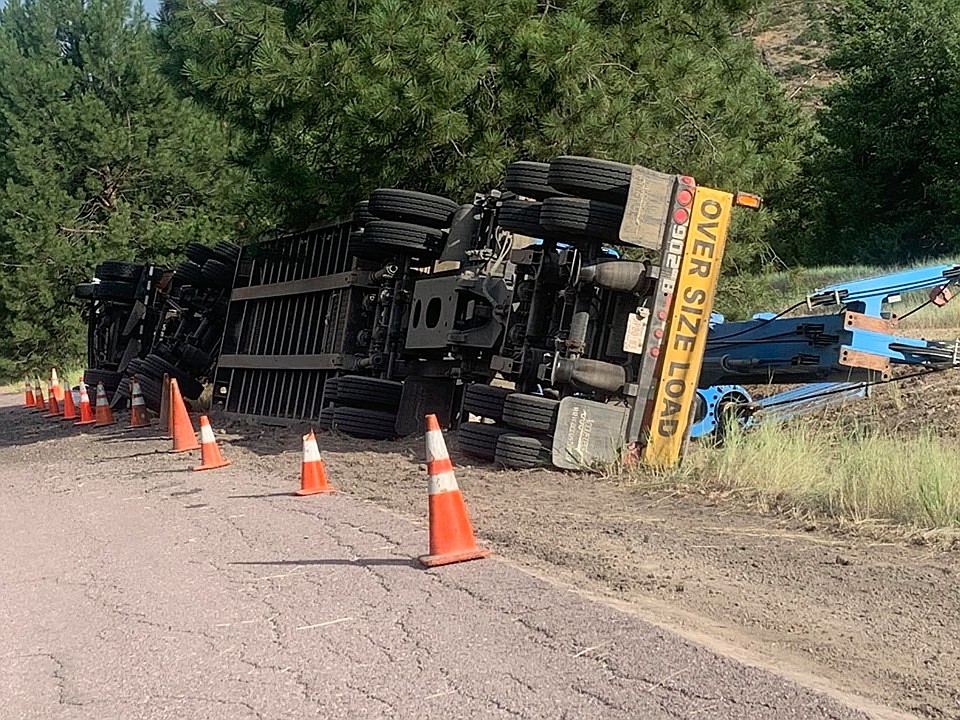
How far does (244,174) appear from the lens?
17062 mm

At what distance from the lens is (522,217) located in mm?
10820

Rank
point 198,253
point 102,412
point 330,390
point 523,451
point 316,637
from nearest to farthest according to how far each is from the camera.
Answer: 1. point 316,637
2. point 523,451
3. point 330,390
4. point 198,253
5. point 102,412

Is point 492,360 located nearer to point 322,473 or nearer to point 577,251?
point 577,251

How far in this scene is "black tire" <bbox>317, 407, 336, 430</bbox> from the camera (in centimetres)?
1328

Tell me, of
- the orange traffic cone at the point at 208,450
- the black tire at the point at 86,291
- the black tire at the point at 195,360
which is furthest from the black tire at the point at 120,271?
the orange traffic cone at the point at 208,450

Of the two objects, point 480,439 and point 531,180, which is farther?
point 531,180

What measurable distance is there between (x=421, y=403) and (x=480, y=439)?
2.46m

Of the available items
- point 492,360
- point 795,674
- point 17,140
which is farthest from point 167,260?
point 795,674

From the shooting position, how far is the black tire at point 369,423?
41.8 ft

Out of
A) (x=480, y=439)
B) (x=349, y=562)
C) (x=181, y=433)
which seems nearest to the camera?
(x=349, y=562)

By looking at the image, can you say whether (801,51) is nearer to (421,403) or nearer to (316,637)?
(421,403)

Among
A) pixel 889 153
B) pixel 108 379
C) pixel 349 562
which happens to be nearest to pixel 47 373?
pixel 108 379

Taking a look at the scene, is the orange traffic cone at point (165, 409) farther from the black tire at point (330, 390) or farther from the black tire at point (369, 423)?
the black tire at point (369, 423)

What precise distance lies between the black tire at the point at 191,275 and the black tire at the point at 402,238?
6734 millimetres
